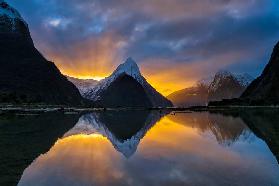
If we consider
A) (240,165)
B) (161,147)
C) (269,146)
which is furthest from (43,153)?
(269,146)

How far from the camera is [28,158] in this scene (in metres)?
28.1

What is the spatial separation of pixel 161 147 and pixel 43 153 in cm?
1037

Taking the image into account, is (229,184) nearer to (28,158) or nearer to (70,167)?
(70,167)

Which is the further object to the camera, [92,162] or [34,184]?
[92,162]

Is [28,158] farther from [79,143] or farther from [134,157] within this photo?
[79,143]

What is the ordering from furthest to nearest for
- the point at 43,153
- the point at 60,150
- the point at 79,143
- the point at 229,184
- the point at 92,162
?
the point at 79,143 → the point at 60,150 → the point at 43,153 → the point at 92,162 → the point at 229,184

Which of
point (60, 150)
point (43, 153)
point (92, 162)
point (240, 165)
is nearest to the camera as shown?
point (240, 165)

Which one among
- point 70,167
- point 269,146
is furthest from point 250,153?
point 70,167

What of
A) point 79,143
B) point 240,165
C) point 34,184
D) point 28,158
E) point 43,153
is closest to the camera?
point 34,184

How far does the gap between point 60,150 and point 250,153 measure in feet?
52.2

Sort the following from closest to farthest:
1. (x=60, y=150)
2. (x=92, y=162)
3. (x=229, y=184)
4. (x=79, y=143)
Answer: (x=229, y=184) < (x=92, y=162) < (x=60, y=150) < (x=79, y=143)

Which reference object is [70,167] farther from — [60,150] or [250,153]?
[250,153]

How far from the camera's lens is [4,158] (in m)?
27.5

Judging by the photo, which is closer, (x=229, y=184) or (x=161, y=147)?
(x=229, y=184)
